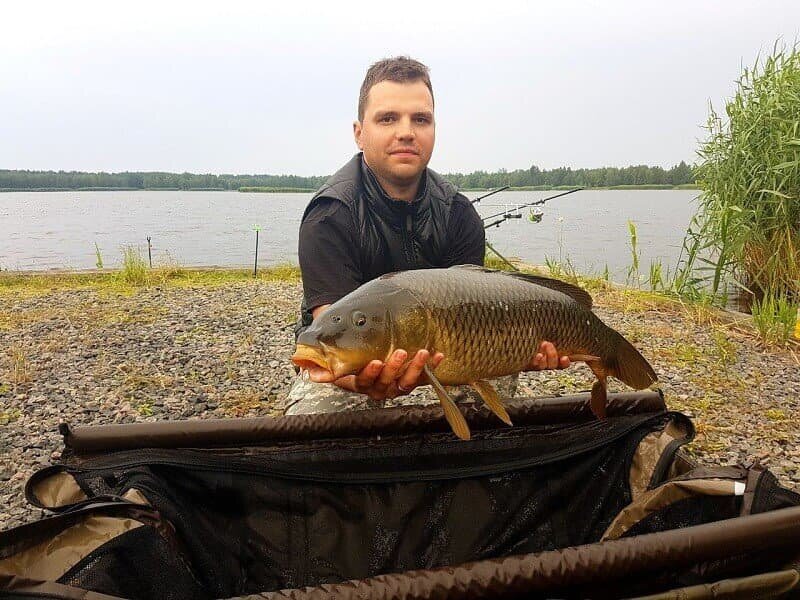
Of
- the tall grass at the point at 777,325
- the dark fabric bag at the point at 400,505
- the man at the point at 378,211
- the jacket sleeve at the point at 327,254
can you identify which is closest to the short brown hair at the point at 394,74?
the man at the point at 378,211

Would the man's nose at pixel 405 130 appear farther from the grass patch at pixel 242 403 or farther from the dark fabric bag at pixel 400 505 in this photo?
the grass patch at pixel 242 403

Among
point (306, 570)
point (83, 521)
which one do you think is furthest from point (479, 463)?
point (83, 521)

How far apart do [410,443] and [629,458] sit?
0.45m

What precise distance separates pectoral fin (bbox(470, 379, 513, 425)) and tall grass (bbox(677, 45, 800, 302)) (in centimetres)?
366

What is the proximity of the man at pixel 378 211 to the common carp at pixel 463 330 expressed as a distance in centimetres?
53

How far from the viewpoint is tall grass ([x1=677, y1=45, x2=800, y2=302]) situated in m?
4.47

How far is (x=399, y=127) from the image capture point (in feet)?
5.72

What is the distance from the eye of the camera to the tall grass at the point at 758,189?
4469mm

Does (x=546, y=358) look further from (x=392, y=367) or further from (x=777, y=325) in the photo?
(x=777, y=325)

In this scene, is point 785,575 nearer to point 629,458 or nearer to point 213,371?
point 629,458

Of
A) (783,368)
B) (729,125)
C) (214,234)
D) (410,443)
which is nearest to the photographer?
(410,443)

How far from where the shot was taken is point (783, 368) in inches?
120

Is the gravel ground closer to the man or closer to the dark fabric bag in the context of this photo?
the dark fabric bag

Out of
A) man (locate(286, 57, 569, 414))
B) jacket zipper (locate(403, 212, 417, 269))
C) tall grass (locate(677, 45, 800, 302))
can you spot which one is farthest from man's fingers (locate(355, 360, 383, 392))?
tall grass (locate(677, 45, 800, 302))
